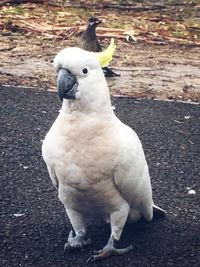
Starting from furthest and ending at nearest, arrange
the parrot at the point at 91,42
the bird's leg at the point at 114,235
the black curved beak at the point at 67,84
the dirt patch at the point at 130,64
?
the parrot at the point at 91,42 < the dirt patch at the point at 130,64 < the bird's leg at the point at 114,235 < the black curved beak at the point at 67,84

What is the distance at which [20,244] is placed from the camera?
11.3ft

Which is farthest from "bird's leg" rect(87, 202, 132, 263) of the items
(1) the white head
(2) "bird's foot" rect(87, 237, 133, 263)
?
(1) the white head

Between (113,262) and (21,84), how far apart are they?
3270 millimetres

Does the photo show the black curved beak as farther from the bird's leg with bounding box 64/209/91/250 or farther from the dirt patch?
the dirt patch

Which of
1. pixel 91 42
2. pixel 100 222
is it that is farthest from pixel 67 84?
pixel 91 42

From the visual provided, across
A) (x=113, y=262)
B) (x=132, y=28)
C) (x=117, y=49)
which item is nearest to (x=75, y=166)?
(x=113, y=262)

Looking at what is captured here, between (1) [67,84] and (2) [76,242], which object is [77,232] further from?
(1) [67,84]

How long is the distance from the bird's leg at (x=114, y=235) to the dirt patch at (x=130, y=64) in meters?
2.84

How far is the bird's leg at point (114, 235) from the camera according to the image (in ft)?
10.8

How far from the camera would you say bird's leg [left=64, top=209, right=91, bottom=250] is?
133 inches

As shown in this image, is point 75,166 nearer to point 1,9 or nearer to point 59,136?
point 59,136

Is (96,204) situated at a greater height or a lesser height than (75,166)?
lesser

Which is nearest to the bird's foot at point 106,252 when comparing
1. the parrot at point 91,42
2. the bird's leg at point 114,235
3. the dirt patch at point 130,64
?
the bird's leg at point 114,235

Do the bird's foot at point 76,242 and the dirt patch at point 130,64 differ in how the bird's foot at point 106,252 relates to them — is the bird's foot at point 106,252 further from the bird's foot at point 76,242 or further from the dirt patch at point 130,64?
the dirt patch at point 130,64
